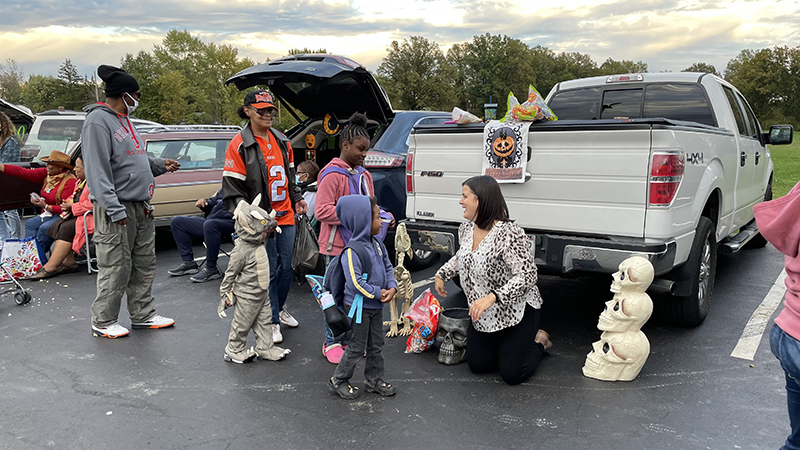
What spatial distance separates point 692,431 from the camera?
3.10 m

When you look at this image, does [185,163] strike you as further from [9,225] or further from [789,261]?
[789,261]

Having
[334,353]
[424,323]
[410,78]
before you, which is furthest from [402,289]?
[410,78]

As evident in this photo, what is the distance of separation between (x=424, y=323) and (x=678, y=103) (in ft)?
12.1

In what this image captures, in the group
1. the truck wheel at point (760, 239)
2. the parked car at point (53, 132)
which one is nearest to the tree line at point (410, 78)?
the parked car at point (53, 132)

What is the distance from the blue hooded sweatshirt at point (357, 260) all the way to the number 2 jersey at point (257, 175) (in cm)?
105

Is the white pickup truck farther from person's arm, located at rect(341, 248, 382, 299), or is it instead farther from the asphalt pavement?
person's arm, located at rect(341, 248, 382, 299)

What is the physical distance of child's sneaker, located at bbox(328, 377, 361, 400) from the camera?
353 cm

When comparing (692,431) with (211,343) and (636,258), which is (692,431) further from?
(211,343)

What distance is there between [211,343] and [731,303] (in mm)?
4855

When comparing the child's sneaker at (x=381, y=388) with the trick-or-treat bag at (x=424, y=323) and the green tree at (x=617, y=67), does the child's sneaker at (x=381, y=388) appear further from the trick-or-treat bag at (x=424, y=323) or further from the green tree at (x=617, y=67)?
the green tree at (x=617, y=67)

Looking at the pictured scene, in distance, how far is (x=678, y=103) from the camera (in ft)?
18.8

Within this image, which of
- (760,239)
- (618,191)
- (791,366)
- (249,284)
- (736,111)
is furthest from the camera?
(760,239)

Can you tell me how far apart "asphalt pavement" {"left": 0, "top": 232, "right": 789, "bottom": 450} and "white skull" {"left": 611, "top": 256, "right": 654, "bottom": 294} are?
2.13 feet

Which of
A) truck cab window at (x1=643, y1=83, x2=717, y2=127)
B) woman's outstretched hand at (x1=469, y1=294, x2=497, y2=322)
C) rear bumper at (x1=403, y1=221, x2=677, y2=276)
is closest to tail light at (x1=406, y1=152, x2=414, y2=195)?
rear bumper at (x1=403, y1=221, x2=677, y2=276)
